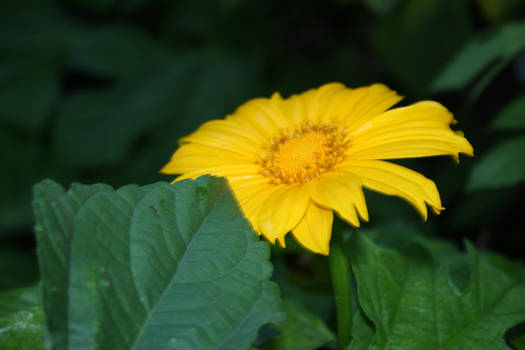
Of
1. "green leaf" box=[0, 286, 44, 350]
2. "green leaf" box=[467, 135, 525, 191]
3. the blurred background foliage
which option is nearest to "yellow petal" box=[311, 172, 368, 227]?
"green leaf" box=[0, 286, 44, 350]

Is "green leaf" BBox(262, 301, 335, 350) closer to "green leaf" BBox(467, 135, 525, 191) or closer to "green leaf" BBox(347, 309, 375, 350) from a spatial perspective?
"green leaf" BBox(347, 309, 375, 350)

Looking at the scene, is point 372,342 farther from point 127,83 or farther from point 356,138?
point 127,83

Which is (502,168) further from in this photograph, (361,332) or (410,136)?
(361,332)

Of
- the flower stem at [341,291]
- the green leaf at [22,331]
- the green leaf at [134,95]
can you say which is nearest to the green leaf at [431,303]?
the flower stem at [341,291]

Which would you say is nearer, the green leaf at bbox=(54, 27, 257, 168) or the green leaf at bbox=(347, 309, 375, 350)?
the green leaf at bbox=(347, 309, 375, 350)

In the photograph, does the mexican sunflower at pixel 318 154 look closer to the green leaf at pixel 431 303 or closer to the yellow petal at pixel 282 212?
the yellow petal at pixel 282 212

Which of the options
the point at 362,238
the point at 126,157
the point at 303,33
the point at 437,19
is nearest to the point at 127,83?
the point at 126,157

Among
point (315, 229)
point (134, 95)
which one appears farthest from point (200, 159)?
point (134, 95)
